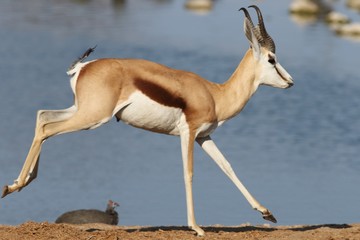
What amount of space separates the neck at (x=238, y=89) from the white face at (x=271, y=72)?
0.35 feet

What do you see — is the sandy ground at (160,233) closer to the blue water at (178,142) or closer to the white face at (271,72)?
the white face at (271,72)

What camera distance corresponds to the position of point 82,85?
1012 cm

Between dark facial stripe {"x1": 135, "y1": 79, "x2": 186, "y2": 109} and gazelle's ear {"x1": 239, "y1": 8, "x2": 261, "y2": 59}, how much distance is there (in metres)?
1.06

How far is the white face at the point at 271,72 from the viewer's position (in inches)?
437

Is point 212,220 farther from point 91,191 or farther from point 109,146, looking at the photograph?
point 109,146

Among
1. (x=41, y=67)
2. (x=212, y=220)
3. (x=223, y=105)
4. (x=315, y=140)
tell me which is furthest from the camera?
(x=41, y=67)

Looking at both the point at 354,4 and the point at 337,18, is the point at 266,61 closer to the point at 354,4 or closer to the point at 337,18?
the point at 337,18

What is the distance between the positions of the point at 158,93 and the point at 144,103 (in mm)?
192

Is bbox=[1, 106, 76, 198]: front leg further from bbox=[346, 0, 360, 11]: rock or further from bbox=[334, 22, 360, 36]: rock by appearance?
bbox=[346, 0, 360, 11]: rock

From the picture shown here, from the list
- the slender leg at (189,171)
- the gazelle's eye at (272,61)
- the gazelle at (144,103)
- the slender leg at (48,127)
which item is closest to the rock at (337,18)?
the gazelle's eye at (272,61)

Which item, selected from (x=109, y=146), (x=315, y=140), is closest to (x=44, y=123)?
(x=109, y=146)

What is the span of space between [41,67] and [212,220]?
15.2 metres

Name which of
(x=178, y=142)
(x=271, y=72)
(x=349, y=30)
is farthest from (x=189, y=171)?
(x=349, y=30)

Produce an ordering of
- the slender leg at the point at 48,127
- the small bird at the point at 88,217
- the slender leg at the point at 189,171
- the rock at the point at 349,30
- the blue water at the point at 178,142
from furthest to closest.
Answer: the rock at the point at 349,30 < the blue water at the point at 178,142 < the small bird at the point at 88,217 < the slender leg at the point at 189,171 < the slender leg at the point at 48,127
